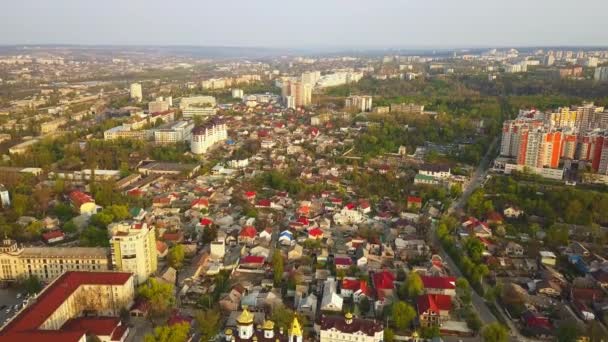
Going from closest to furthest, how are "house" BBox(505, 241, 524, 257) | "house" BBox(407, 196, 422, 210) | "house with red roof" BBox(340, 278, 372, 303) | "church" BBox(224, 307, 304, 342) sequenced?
"church" BBox(224, 307, 304, 342), "house with red roof" BBox(340, 278, 372, 303), "house" BBox(505, 241, 524, 257), "house" BBox(407, 196, 422, 210)

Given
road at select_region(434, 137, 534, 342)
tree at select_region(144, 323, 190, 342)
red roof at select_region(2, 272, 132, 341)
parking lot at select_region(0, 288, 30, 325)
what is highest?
red roof at select_region(2, 272, 132, 341)

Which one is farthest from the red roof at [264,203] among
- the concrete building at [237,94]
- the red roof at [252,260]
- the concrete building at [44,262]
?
the concrete building at [237,94]

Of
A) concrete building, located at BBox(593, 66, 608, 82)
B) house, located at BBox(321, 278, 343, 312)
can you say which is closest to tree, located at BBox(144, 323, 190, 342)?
house, located at BBox(321, 278, 343, 312)

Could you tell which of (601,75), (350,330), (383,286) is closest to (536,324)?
(383,286)

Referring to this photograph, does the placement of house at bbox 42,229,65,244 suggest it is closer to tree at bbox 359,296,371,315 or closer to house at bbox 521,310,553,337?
tree at bbox 359,296,371,315

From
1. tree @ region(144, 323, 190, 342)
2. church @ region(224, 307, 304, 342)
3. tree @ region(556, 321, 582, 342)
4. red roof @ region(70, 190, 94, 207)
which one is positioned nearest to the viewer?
church @ region(224, 307, 304, 342)

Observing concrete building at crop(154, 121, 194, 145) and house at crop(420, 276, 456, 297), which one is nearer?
house at crop(420, 276, 456, 297)
